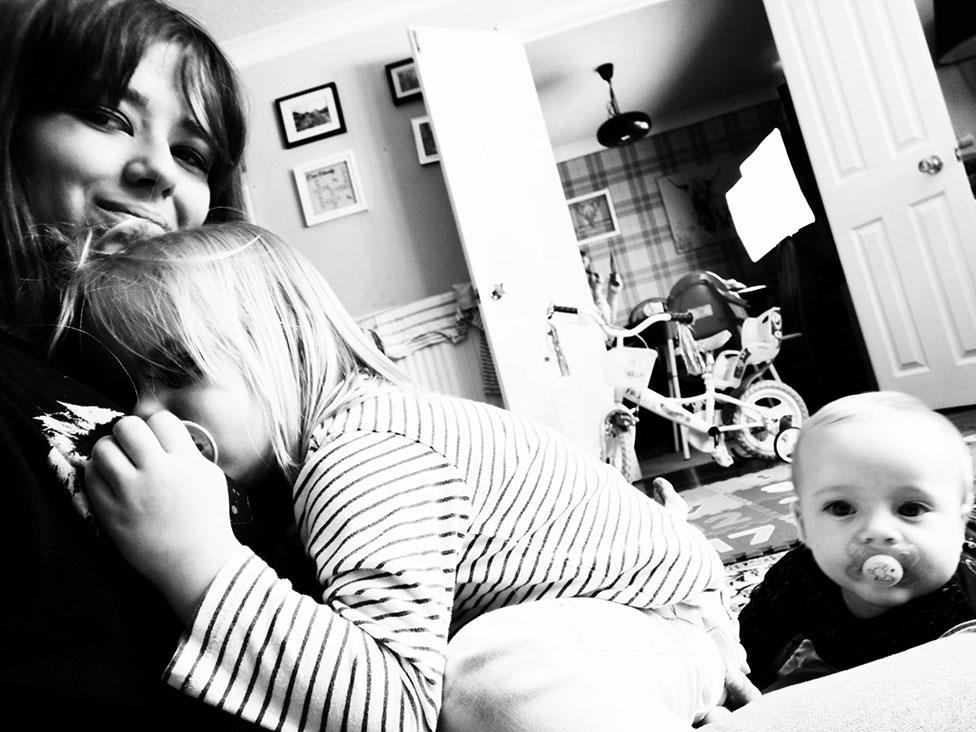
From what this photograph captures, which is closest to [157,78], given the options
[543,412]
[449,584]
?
[449,584]

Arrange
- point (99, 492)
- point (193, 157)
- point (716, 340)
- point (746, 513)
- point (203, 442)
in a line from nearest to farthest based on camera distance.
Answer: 1. point (99, 492)
2. point (203, 442)
3. point (193, 157)
4. point (746, 513)
5. point (716, 340)

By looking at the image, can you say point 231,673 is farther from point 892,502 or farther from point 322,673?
point 892,502

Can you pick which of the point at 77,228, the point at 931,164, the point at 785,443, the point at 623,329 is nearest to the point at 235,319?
the point at 77,228

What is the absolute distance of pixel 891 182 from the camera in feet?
11.8

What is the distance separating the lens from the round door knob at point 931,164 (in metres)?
3.43

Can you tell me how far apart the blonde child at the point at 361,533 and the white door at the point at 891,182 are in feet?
10.7

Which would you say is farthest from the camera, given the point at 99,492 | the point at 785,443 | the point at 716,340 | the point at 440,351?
the point at 716,340

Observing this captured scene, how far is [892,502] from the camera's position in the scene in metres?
0.78

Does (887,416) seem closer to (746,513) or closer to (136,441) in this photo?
(136,441)

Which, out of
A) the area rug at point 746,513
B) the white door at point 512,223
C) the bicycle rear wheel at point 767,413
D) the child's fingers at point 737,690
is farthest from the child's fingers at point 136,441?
the bicycle rear wheel at point 767,413

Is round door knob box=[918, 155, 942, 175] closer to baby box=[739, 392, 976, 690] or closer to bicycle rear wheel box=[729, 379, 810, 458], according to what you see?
bicycle rear wheel box=[729, 379, 810, 458]

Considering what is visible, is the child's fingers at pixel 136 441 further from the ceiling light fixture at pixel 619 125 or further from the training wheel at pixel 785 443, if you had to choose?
the ceiling light fixture at pixel 619 125

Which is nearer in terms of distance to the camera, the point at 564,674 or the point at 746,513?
the point at 564,674

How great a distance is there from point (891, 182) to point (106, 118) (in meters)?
3.65
